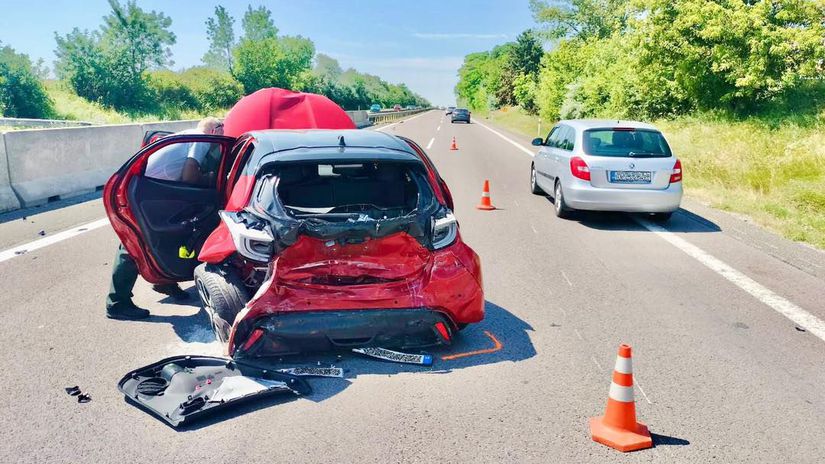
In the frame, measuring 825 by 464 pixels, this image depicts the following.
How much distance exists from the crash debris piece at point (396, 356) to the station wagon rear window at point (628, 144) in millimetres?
6657

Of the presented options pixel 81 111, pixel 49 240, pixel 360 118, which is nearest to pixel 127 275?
pixel 49 240

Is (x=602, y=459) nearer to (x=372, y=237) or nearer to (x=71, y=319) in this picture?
(x=372, y=237)

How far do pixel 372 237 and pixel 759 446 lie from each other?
8.41 feet

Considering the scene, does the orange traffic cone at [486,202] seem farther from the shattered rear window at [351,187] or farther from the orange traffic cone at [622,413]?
the orange traffic cone at [622,413]

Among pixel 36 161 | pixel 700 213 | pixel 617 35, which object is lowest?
pixel 700 213

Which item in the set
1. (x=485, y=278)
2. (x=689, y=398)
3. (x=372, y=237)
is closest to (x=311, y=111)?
(x=485, y=278)

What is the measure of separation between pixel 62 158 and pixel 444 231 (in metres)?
10.1

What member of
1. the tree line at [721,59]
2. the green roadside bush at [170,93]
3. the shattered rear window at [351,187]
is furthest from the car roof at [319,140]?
the green roadside bush at [170,93]

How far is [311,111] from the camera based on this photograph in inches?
406

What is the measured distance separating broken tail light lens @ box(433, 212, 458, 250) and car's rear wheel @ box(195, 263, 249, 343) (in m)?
1.37

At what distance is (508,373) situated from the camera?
479 centimetres

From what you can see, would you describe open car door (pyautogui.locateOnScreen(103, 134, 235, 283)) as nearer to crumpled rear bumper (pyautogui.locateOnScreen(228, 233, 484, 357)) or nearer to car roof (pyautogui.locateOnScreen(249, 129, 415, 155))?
car roof (pyautogui.locateOnScreen(249, 129, 415, 155))

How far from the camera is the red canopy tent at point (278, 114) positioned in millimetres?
9969

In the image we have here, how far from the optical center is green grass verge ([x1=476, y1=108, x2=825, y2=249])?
11.4 metres
